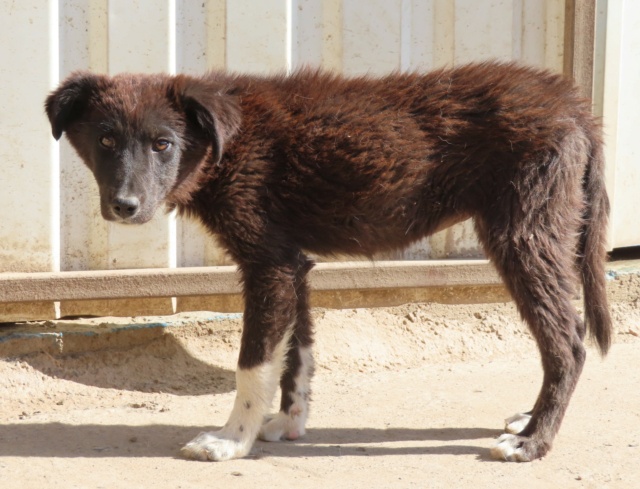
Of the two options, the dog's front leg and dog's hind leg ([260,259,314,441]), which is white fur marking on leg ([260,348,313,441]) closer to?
dog's hind leg ([260,259,314,441])

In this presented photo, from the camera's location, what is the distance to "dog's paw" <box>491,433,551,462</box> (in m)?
4.21

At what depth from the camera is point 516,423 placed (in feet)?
15.0

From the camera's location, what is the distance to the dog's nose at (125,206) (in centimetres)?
414

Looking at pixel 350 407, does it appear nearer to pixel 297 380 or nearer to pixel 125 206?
pixel 297 380

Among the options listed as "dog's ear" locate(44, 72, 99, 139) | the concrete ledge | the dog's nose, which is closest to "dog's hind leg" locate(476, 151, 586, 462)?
the concrete ledge

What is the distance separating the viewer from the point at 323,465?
4.20 metres

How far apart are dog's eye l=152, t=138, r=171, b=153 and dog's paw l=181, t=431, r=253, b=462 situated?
128cm

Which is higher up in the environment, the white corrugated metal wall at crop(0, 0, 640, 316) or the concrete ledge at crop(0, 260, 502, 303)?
the white corrugated metal wall at crop(0, 0, 640, 316)

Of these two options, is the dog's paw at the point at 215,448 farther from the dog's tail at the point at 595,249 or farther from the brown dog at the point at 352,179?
the dog's tail at the point at 595,249

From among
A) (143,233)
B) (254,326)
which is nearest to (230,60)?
(143,233)

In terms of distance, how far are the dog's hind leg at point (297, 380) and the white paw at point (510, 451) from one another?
0.94 metres

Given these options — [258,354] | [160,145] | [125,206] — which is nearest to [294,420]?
[258,354]

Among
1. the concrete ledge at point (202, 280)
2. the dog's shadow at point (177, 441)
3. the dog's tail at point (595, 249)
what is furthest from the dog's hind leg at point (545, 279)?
the concrete ledge at point (202, 280)

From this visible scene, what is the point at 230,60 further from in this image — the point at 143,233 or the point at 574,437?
the point at 574,437
